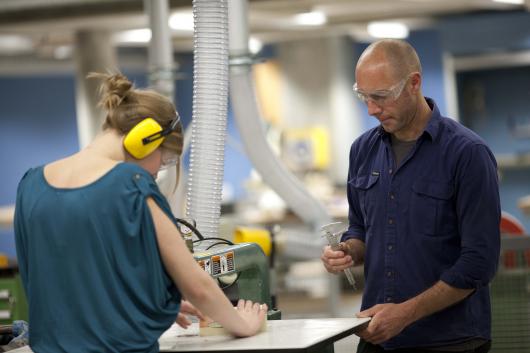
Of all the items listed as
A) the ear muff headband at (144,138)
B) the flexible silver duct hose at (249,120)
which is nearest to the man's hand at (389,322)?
the ear muff headband at (144,138)

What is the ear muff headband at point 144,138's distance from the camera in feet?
7.79

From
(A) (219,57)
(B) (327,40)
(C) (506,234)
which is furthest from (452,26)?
(A) (219,57)

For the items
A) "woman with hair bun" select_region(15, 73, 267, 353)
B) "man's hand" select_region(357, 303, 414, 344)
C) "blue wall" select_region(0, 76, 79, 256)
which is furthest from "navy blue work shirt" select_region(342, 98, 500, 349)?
"blue wall" select_region(0, 76, 79, 256)

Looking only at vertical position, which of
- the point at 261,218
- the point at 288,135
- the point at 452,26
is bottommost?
the point at 261,218

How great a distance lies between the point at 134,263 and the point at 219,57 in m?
1.43

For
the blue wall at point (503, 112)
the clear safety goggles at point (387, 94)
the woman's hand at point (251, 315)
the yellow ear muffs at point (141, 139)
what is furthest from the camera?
the blue wall at point (503, 112)

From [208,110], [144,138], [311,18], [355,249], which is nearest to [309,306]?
[311,18]

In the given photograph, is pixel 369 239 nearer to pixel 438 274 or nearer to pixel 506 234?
pixel 438 274

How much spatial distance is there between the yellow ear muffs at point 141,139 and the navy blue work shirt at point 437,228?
2.79 feet

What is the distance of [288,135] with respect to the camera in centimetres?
1208

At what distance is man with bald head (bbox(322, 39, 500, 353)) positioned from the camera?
277 centimetres

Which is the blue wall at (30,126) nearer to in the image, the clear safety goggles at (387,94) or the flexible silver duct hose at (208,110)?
the flexible silver duct hose at (208,110)

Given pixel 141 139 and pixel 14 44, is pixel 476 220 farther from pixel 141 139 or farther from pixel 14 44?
pixel 14 44

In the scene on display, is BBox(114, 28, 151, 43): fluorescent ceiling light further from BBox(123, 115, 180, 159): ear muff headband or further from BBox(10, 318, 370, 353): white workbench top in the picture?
BBox(123, 115, 180, 159): ear muff headband
